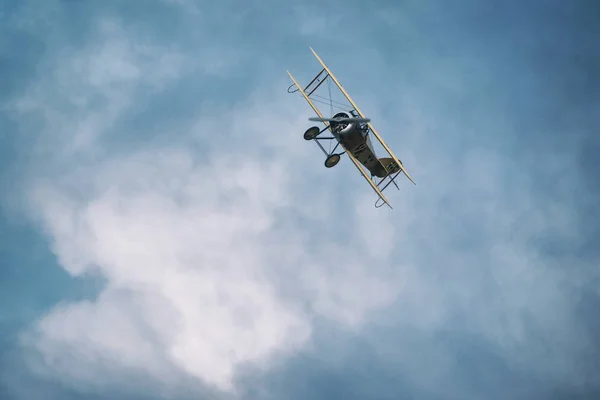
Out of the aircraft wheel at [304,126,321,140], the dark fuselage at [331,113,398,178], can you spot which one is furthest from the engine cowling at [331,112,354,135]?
the aircraft wheel at [304,126,321,140]

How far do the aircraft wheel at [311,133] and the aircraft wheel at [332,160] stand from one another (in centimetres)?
294

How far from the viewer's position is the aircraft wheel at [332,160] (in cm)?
7412

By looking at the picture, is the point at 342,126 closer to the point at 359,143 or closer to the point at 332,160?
the point at 359,143

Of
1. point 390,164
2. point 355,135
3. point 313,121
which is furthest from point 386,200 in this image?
point 313,121

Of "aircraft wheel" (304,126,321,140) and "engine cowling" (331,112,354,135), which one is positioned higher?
"engine cowling" (331,112,354,135)

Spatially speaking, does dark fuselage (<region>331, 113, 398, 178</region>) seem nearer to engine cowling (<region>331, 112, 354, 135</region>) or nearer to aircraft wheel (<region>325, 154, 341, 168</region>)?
engine cowling (<region>331, 112, 354, 135</region>)

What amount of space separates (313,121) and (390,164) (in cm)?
1488

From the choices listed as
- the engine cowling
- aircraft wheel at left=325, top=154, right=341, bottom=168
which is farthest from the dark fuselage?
aircraft wheel at left=325, top=154, right=341, bottom=168

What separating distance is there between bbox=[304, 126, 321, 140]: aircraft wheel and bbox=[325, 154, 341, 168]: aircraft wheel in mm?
2945

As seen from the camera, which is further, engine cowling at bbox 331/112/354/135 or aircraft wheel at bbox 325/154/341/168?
aircraft wheel at bbox 325/154/341/168

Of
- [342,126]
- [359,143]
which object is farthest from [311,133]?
[359,143]

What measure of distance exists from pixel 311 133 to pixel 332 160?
3860mm

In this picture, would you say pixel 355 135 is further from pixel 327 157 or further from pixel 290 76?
A: pixel 290 76

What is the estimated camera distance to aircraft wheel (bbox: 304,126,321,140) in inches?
2887
